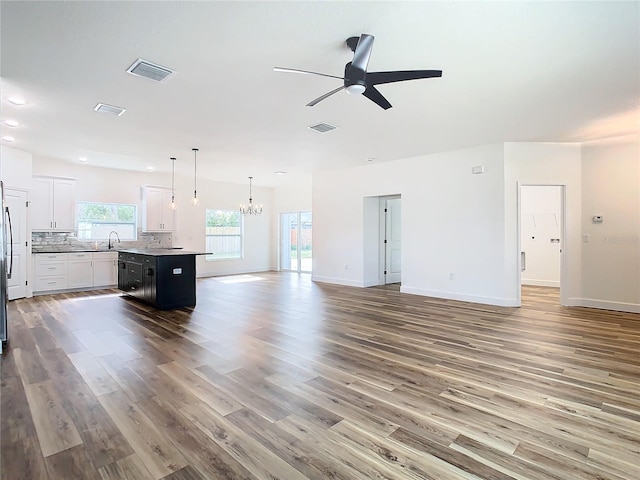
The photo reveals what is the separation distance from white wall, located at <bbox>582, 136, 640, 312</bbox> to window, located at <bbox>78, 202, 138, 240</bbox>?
9628mm

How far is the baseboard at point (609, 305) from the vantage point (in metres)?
5.34

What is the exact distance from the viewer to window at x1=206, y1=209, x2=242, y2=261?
10133mm

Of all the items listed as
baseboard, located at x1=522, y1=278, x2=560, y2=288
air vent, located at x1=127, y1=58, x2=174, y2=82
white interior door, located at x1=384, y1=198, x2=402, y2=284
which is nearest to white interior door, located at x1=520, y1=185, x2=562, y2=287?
baseboard, located at x1=522, y1=278, x2=560, y2=288

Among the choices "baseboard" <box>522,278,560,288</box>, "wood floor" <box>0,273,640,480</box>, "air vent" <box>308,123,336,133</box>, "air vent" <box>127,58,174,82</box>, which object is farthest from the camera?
"baseboard" <box>522,278,560,288</box>

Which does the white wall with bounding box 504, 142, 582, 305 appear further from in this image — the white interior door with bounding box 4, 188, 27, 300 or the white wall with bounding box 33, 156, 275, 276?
the white interior door with bounding box 4, 188, 27, 300

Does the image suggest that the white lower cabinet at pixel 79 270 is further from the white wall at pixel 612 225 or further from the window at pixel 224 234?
the white wall at pixel 612 225

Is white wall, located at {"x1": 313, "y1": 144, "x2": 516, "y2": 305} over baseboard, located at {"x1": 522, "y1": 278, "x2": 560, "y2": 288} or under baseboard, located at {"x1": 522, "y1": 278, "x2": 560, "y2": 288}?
over

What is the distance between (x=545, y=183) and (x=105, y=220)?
9301 mm

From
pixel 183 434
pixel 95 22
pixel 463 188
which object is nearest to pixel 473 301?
pixel 463 188

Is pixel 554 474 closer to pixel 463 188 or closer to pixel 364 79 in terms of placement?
pixel 364 79

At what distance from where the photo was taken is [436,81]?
11.0 feet

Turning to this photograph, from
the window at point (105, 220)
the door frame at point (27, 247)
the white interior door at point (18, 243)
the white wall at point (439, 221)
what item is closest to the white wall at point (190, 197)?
the window at point (105, 220)

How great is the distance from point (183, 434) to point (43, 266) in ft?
22.4

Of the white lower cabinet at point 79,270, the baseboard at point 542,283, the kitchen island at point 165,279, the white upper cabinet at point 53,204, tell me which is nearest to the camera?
the kitchen island at point 165,279
